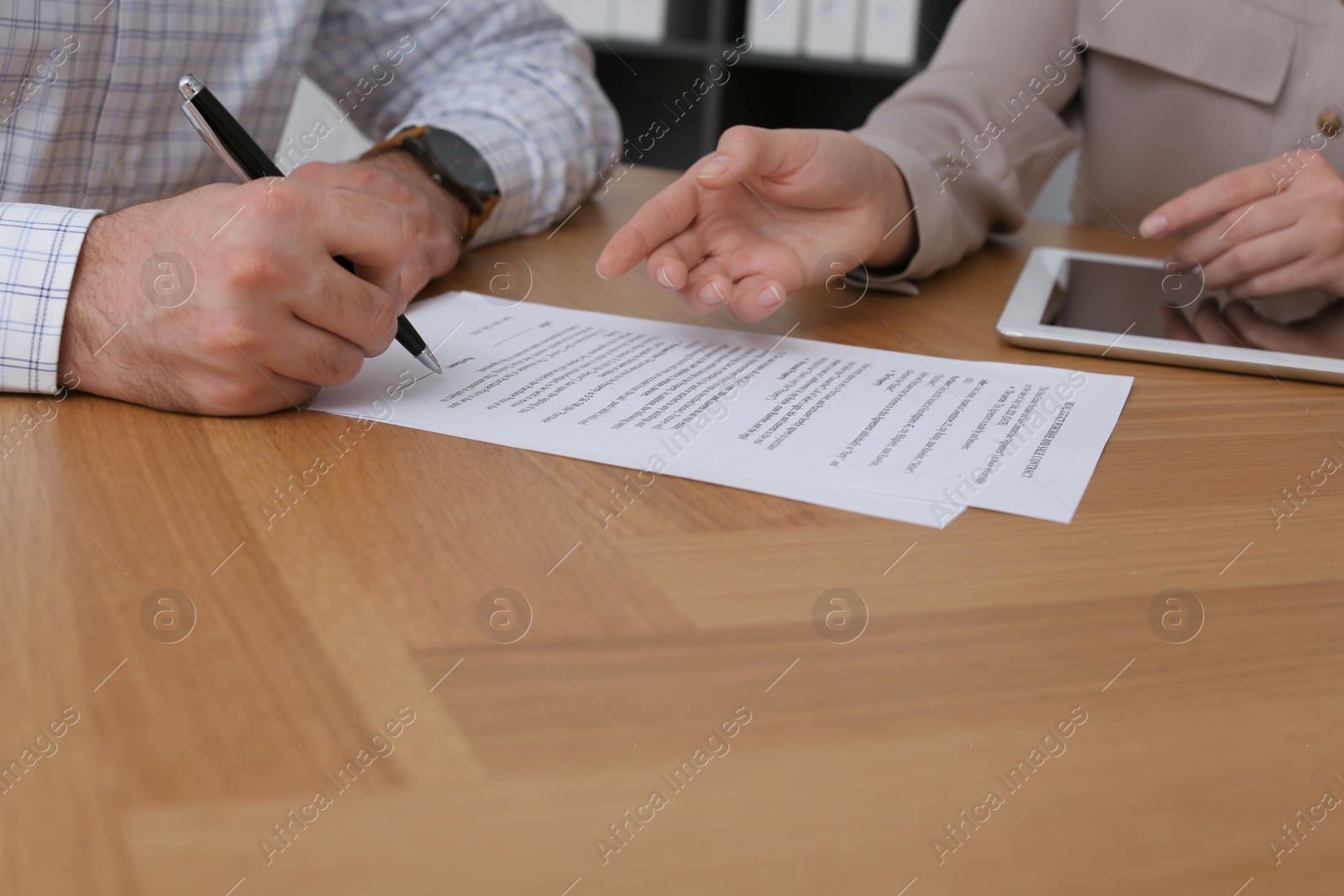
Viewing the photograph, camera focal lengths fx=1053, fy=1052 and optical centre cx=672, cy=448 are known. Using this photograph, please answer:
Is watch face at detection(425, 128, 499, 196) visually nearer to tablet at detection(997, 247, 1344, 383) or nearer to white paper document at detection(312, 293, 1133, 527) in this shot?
white paper document at detection(312, 293, 1133, 527)

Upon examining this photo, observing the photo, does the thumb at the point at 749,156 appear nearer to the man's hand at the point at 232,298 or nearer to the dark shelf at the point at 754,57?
the man's hand at the point at 232,298

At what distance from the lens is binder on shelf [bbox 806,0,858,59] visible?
6.14 ft

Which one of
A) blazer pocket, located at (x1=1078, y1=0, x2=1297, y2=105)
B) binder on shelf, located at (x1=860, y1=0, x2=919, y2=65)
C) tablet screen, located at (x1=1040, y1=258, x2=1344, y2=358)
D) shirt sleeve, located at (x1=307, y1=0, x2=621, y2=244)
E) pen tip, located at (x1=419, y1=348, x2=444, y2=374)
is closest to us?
pen tip, located at (x1=419, y1=348, x2=444, y2=374)

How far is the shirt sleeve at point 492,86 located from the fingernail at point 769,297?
304 millimetres

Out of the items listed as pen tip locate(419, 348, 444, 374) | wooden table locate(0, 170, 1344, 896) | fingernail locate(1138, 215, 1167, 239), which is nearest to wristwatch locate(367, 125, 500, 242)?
pen tip locate(419, 348, 444, 374)

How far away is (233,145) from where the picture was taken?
55cm

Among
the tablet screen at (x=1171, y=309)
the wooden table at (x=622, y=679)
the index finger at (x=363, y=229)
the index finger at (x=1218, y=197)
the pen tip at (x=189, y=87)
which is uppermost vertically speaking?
the pen tip at (x=189, y=87)

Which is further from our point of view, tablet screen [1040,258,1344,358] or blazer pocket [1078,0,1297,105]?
blazer pocket [1078,0,1297,105]

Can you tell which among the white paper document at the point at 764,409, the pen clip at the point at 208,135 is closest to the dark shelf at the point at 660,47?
the white paper document at the point at 764,409

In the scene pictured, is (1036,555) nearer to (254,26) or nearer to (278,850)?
(278,850)

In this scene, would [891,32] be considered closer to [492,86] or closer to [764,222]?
[492,86]

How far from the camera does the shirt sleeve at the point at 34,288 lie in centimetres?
50

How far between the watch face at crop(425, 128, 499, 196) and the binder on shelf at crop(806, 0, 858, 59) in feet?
4.01

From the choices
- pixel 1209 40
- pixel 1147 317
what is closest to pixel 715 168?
pixel 1147 317
